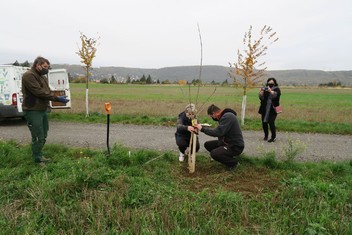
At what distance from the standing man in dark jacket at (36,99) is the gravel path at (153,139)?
1.46m

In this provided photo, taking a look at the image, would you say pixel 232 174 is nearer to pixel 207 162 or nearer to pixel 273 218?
pixel 207 162

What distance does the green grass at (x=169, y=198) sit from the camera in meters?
3.20

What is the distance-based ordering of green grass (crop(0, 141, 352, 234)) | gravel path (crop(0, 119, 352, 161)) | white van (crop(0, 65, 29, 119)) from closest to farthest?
green grass (crop(0, 141, 352, 234))
gravel path (crop(0, 119, 352, 161))
white van (crop(0, 65, 29, 119))

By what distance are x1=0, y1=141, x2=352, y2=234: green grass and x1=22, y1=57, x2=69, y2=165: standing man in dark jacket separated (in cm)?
53

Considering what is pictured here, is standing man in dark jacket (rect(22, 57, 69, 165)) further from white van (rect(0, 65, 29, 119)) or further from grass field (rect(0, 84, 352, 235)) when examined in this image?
white van (rect(0, 65, 29, 119))

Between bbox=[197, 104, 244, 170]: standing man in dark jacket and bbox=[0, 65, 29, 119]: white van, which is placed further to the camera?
bbox=[0, 65, 29, 119]: white van

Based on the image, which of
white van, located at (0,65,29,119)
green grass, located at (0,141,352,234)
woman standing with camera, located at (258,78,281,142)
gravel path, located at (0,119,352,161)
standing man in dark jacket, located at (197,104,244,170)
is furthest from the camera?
white van, located at (0,65,29,119)

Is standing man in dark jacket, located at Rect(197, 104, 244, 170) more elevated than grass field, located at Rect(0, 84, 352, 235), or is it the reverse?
standing man in dark jacket, located at Rect(197, 104, 244, 170)

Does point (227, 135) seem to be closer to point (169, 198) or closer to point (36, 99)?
point (169, 198)

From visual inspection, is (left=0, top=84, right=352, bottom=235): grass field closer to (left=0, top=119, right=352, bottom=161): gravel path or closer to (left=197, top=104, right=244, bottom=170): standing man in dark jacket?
(left=197, top=104, right=244, bottom=170): standing man in dark jacket

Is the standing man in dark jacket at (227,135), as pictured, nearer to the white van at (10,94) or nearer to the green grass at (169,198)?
the green grass at (169,198)

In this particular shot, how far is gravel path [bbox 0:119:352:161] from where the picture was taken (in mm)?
6977

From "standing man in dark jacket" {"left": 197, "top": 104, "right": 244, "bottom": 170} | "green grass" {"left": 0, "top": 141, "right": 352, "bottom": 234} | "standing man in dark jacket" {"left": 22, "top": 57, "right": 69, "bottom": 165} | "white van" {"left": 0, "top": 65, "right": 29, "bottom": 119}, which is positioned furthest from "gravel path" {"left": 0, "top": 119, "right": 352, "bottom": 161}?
A: "green grass" {"left": 0, "top": 141, "right": 352, "bottom": 234}

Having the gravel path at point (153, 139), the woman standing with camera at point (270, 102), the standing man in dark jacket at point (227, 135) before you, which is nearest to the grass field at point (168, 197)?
the standing man in dark jacket at point (227, 135)
